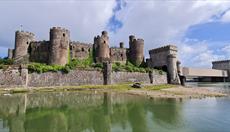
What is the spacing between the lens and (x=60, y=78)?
42750mm

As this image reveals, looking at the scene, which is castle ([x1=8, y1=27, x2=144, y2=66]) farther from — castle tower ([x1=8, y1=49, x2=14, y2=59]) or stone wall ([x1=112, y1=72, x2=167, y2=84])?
stone wall ([x1=112, y1=72, x2=167, y2=84])

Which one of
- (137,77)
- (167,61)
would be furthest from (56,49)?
(167,61)

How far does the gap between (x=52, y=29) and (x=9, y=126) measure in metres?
35.5

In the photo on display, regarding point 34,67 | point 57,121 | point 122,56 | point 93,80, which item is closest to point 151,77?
point 122,56

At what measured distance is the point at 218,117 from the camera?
1709 cm

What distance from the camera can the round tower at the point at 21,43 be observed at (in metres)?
48.0

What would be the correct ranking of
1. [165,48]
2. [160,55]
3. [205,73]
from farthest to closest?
[205,73], [160,55], [165,48]

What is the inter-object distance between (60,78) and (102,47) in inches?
595

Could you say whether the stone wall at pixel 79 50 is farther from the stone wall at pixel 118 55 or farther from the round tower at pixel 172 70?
the round tower at pixel 172 70

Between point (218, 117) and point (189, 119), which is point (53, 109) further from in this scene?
point (218, 117)

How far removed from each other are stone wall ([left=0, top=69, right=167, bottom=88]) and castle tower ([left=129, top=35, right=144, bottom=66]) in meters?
8.48

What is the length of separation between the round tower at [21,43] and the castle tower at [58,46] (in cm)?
510

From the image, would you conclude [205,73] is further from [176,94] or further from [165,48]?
[176,94]

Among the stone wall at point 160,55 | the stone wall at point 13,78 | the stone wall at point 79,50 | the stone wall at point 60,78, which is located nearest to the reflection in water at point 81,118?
the stone wall at point 13,78
